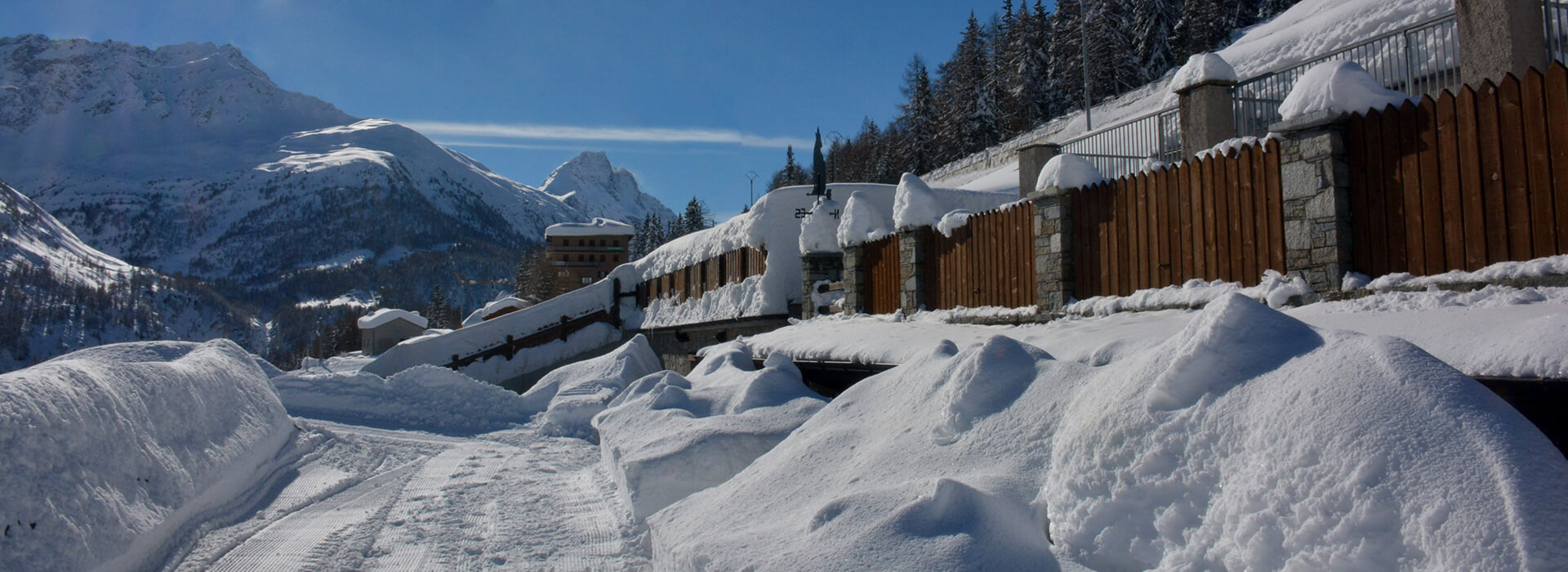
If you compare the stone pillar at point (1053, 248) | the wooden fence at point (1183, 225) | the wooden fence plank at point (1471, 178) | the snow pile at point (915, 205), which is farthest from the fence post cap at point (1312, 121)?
the snow pile at point (915, 205)

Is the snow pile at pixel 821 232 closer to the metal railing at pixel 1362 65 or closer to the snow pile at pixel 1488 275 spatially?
the metal railing at pixel 1362 65

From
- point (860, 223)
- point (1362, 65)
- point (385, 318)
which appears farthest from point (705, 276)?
point (385, 318)

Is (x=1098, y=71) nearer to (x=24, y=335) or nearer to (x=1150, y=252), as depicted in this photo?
(x=1150, y=252)

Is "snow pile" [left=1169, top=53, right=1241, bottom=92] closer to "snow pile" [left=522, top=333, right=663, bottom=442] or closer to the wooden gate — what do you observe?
the wooden gate

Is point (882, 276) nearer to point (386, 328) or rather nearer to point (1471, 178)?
point (1471, 178)

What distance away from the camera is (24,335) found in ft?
338

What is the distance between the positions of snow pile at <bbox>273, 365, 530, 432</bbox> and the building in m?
46.2

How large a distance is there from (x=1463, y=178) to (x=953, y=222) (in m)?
7.18

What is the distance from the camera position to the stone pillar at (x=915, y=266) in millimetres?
13742

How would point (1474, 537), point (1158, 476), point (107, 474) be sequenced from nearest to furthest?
point (1474, 537), point (1158, 476), point (107, 474)

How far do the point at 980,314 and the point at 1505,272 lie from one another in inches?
253

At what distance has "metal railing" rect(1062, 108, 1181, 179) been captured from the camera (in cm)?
1352

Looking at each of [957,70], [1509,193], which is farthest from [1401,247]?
[957,70]

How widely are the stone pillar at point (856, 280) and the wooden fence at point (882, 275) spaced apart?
63mm
